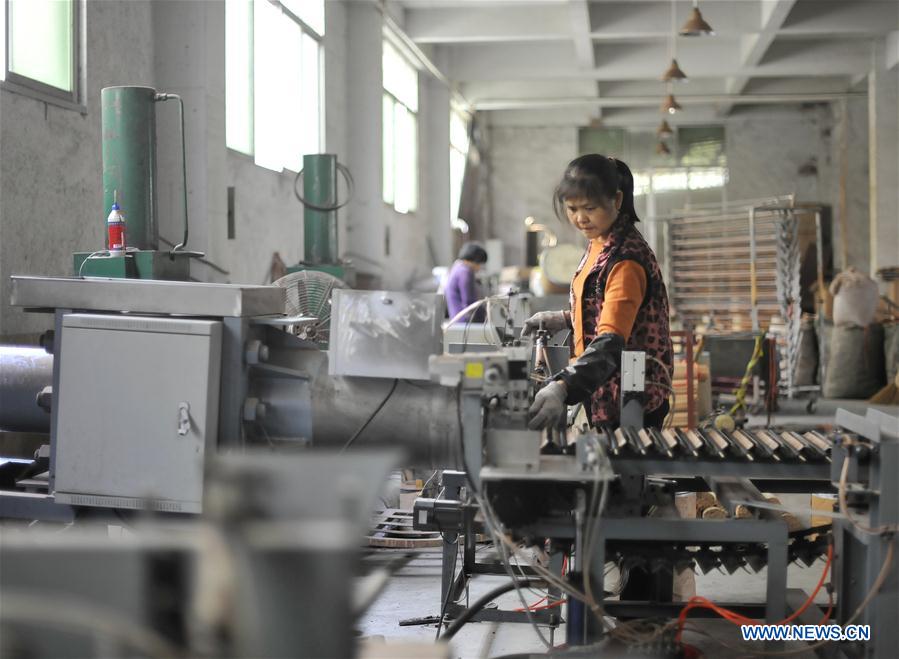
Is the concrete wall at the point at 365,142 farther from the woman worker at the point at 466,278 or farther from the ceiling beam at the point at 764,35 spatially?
the ceiling beam at the point at 764,35

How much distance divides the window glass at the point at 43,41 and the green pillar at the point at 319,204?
1.83 meters

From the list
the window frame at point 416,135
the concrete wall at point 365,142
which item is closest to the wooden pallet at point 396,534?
the concrete wall at point 365,142

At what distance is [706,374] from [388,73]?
4920 mm

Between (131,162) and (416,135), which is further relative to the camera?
(416,135)

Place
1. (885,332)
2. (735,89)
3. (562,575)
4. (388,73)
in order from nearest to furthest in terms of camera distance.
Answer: (562,575) → (885,332) → (388,73) → (735,89)

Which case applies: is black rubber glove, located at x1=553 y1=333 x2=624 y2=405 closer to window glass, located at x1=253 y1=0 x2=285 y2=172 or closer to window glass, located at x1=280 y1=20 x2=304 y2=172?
window glass, located at x1=253 y1=0 x2=285 y2=172

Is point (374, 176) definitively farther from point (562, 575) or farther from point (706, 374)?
→ point (562, 575)

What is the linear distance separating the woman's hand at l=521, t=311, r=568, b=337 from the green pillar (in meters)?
3.30

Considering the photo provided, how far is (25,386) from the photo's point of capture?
2.36 meters

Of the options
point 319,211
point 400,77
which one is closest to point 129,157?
point 319,211

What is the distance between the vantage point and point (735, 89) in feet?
39.7

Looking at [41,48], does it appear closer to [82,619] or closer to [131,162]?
[131,162]

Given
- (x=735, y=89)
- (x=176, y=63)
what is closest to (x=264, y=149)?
(x=176, y=63)

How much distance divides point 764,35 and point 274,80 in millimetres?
5058
